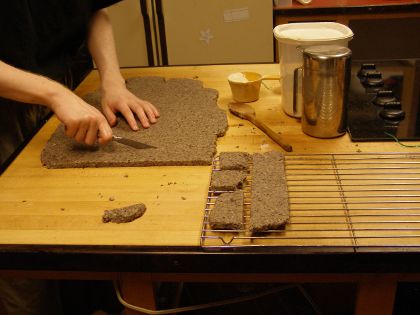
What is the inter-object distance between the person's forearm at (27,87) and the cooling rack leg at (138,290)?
1.48ft

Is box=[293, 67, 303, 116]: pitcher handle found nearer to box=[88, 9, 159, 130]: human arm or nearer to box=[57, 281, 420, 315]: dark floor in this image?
box=[88, 9, 159, 130]: human arm

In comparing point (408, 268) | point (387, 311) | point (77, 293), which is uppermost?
point (408, 268)

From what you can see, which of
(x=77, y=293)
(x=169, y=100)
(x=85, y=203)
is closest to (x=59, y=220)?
(x=85, y=203)

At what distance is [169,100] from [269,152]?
16.7 inches

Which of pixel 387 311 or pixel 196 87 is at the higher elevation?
pixel 196 87

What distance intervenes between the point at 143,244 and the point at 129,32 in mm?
1932

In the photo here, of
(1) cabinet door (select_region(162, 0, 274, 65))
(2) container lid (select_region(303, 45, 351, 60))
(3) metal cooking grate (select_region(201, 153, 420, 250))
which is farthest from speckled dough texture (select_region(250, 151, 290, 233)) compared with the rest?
(1) cabinet door (select_region(162, 0, 274, 65))

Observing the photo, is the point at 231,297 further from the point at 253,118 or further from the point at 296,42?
the point at 296,42

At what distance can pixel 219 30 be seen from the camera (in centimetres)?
243

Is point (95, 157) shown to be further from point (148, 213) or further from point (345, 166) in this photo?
point (345, 166)

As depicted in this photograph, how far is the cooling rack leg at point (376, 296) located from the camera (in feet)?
2.63

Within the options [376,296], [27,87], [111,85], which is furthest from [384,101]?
[27,87]

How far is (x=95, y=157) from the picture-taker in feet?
3.54

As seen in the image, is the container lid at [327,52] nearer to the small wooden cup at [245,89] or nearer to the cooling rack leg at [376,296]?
the small wooden cup at [245,89]
